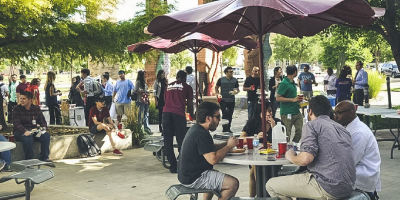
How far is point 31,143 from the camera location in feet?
31.4

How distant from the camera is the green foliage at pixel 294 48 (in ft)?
176

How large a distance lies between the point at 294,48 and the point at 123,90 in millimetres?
41573

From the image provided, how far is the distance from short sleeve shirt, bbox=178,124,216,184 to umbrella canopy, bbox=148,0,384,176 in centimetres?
76

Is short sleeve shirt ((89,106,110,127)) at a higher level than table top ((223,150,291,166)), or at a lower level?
higher

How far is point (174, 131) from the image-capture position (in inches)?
357

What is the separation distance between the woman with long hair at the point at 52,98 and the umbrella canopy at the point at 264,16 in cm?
877

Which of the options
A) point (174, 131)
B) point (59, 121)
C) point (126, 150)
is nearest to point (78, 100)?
point (59, 121)

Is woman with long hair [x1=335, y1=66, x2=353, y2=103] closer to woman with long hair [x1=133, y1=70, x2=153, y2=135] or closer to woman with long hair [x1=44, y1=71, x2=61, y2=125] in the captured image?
woman with long hair [x1=133, y1=70, x2=153, y2=135]

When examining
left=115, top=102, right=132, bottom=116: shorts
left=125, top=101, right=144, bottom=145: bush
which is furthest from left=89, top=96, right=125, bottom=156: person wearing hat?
left=115, top=102, right=132, bottom=116: shorts

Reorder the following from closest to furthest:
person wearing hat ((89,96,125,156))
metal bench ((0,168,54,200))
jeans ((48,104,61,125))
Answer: metal bench ((0,168,54,200))
person wearing hat ((89,96,125,156))
jeans ((48,104,61,125))

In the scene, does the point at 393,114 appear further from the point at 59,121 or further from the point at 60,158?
the point at 59,121

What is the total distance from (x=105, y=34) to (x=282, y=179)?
7.20m

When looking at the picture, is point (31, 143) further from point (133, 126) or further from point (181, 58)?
point (181, 58)

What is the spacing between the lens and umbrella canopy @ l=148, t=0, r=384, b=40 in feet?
16.7
